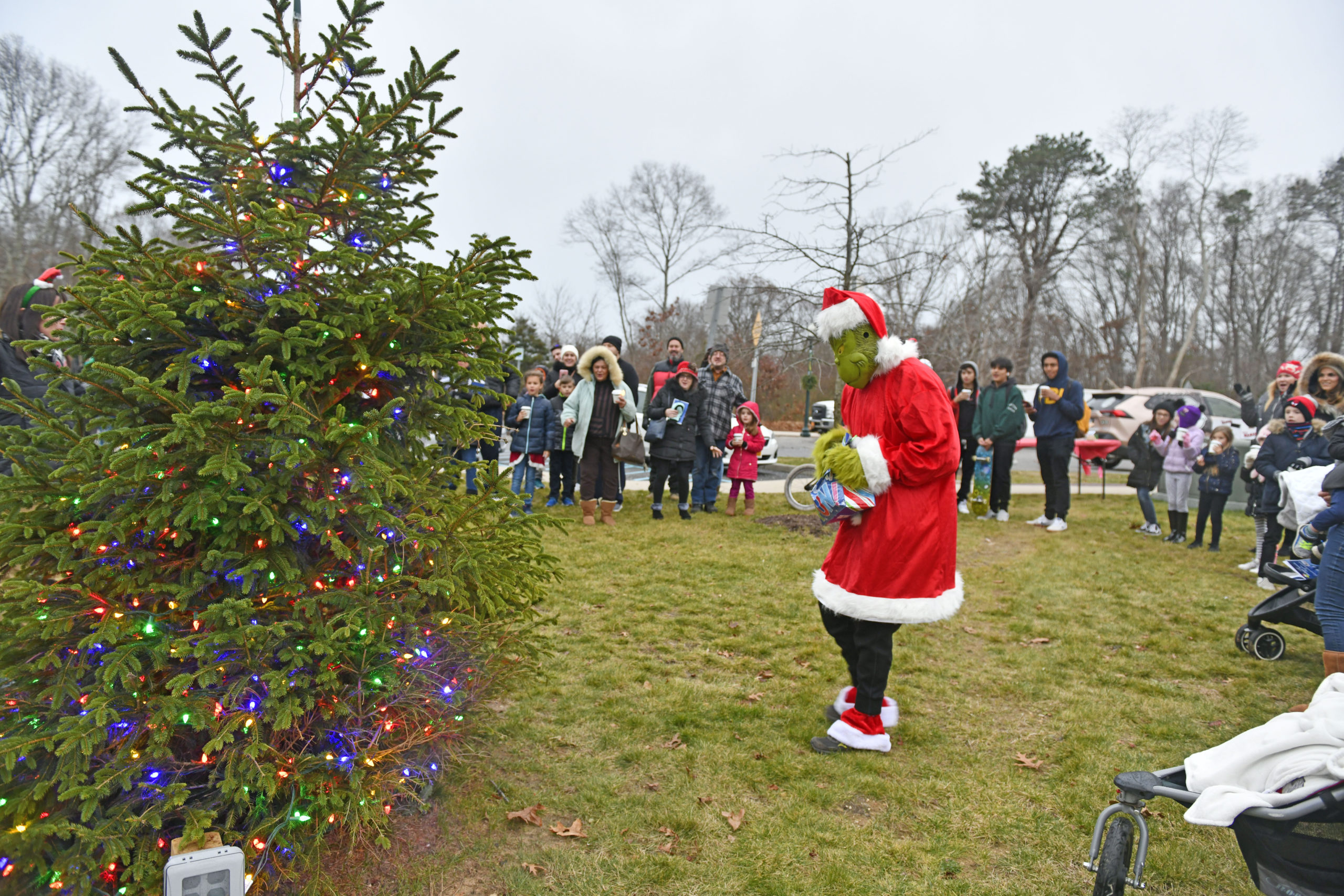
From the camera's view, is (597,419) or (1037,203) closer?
(597,419)

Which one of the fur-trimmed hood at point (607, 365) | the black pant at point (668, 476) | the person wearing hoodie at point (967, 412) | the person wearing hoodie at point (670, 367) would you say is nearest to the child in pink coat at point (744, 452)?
the black pant at point (668, 476)

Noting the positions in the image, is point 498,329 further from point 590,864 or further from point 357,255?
point 590,864

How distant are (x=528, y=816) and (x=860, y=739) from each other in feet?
5.35

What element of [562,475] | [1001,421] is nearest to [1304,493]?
[1001,421]

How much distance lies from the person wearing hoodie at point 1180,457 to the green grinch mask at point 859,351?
7.24m

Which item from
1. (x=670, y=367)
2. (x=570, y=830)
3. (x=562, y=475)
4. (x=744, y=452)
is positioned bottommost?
(x=570, y=830)

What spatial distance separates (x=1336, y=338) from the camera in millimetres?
36750

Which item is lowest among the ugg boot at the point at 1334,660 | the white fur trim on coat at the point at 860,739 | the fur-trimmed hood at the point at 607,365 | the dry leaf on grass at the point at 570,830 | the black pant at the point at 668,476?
the dry leaf on grass at the point at 570,830

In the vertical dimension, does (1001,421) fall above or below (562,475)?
above

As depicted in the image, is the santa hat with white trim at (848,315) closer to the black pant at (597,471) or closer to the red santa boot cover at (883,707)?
the red santa boot cover at (883,707)

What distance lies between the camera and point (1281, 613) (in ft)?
16.0

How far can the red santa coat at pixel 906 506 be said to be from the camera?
11.2ft

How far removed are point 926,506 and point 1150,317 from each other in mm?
48121

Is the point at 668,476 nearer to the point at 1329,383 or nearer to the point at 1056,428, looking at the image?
the point at 1056,428
